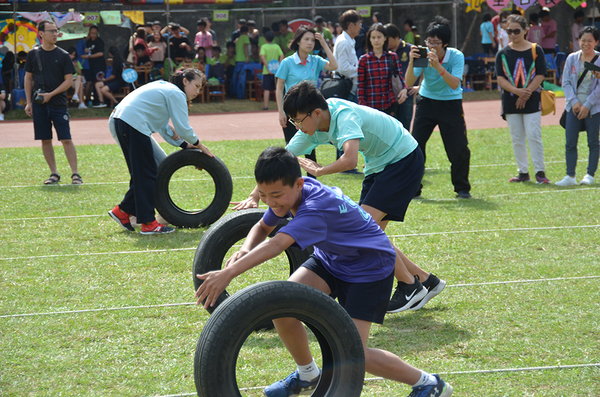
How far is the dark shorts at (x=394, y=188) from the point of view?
4.36 meters

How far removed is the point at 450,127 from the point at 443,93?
423 mm

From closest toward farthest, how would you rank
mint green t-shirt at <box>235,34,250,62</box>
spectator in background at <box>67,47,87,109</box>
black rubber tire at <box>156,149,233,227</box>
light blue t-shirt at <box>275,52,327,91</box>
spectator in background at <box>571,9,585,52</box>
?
1. black rubber tire at <box>156,149,233,227</box>
2. light blue t-shirt at <box>275,52,327,91</box>
3. spectator in background at <box>67,47,87,109</box>
4. mint green t-shirt at <box>235,34,250,62</box>
5. spectator in background at <box>571,9,585,52</box>

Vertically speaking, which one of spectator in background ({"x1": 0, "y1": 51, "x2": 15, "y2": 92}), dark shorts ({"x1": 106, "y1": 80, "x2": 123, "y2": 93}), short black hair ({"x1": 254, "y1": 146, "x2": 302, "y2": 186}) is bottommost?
short black hair ({"x1": 254, "y1": 146, "x2": 302, "y2": 186})

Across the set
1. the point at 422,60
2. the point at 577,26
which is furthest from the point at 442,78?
the point at 577,26

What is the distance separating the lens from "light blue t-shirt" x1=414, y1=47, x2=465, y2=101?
7.59 meters

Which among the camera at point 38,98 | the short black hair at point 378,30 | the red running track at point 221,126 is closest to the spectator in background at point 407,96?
the short black hair at point 378,30

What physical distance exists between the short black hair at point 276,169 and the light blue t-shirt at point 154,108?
3.68 metres

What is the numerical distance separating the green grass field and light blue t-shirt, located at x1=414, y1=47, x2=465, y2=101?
1.31m

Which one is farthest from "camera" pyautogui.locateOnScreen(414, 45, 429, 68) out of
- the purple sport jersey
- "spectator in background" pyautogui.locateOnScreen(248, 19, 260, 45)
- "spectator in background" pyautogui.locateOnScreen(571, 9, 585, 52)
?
"spectator in background" pyautogui.locateOnScreen(571, 9, 585, 52)

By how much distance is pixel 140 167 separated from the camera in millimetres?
6516

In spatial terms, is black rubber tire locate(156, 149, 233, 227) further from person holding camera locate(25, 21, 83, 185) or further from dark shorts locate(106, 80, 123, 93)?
dark shorts locate(106, 80, 123, 93)

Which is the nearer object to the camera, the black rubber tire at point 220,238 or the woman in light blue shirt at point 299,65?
the black rubber tire at point 220,238

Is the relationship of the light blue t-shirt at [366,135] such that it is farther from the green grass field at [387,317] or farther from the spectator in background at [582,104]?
the spectator in background at [582,104]

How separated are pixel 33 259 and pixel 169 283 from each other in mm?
1556
